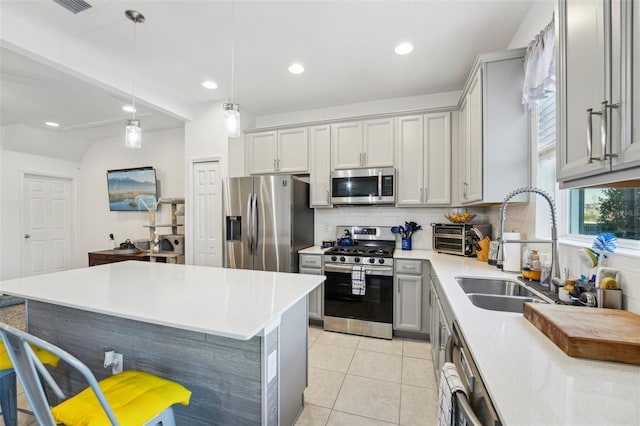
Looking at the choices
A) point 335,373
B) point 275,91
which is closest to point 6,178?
point 275,91

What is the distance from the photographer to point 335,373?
7.51ft

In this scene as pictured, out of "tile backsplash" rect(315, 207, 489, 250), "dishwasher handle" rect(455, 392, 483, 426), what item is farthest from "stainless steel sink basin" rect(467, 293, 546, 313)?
"tile backsplash" rect(315, 207, 489, 250)

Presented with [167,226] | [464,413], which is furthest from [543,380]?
[167,226]

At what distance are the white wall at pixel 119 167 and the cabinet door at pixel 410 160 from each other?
3.73 meters

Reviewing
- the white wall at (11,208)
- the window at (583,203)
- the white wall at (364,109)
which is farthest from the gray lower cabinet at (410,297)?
the white wall at (11,208)

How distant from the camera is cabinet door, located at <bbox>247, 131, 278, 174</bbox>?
3.65 metres

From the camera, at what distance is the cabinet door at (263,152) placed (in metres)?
3.65

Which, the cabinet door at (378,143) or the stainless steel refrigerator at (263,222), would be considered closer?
the stainless steel refrigerator at (263,222)

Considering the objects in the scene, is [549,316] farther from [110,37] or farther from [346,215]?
[110,37]

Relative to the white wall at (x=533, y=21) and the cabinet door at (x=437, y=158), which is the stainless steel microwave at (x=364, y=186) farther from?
the white wall at (x=533, y=21)

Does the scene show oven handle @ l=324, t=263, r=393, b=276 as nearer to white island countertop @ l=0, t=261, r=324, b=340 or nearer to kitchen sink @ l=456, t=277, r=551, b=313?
kitchen sink @ l=456, t=277, r=551, b=313

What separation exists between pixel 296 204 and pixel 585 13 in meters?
2.65

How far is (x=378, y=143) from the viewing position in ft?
10.7

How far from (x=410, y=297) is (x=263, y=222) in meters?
1.85
